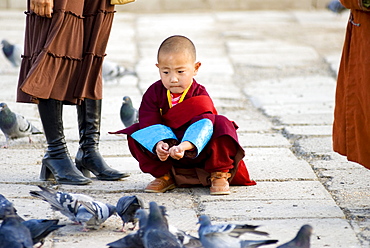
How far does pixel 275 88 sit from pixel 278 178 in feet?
9.87

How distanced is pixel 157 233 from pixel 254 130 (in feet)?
9.49

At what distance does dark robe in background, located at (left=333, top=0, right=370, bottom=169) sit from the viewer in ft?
10.7

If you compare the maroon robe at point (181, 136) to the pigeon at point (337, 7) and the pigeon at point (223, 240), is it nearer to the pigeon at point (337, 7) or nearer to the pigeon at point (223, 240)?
the pigeon at point (223, 240)

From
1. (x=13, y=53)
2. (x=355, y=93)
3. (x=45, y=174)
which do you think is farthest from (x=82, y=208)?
(x=13, y=53)

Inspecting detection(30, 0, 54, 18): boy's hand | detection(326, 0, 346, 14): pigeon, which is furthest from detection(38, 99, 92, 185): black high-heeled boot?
detection(326, 0, 346, 14): pigeon

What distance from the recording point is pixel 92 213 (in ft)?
10.0

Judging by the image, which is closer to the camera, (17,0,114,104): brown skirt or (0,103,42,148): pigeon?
(17,0,114,104): brown skirt

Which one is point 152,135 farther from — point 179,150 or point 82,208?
point 82,208

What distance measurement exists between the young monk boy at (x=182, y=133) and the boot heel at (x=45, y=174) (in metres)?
0.53

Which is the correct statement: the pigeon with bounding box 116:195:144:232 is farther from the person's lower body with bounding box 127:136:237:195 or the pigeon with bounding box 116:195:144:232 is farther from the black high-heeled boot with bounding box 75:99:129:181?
the black high-heeled boot with bounding box 75:99:129:181

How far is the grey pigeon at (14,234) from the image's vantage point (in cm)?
260

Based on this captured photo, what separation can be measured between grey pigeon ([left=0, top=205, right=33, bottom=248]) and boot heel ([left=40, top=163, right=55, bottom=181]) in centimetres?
122

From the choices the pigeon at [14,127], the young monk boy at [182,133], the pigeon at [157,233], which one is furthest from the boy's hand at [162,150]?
the pigeon at [14,127]

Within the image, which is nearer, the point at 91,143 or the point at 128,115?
the point at 91,143
